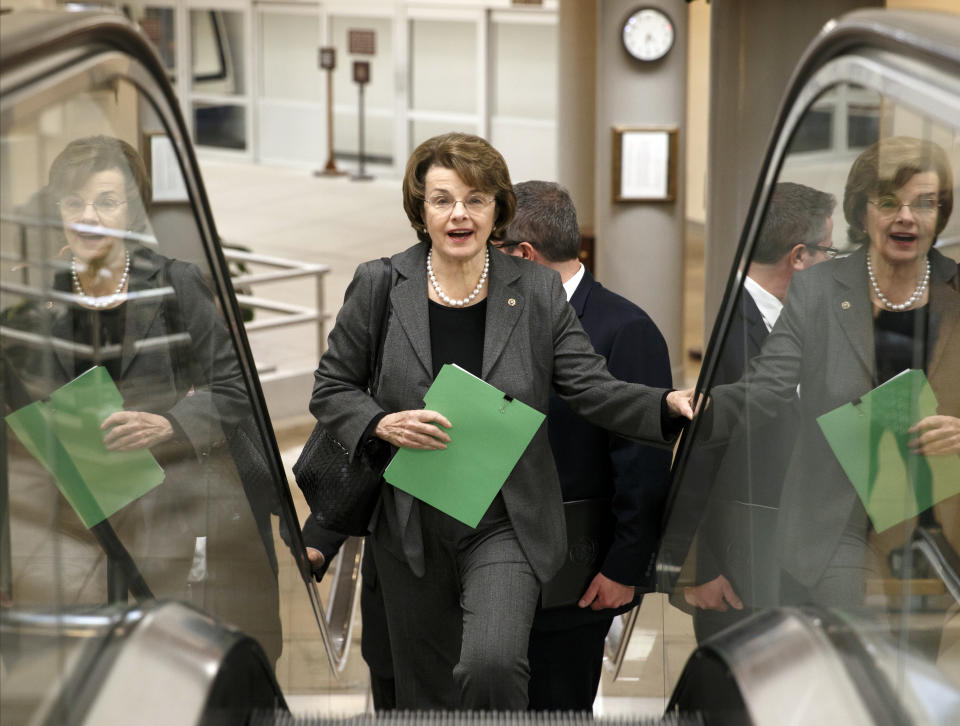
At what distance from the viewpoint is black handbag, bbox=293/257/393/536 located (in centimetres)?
329

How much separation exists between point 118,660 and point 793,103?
5.37ft

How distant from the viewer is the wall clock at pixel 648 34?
933cm

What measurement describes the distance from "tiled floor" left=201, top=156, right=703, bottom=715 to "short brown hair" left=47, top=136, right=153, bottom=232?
1.29 metres

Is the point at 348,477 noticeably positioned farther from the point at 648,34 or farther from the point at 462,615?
the point at 648,34

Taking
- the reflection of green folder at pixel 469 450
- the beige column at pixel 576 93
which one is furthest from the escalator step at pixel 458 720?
the beige column at pixel 576 93

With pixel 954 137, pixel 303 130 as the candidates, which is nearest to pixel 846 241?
pixel 954 137

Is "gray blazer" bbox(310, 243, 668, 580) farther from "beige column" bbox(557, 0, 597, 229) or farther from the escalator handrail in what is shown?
"beige column" bbox(557, 0, 597, 229)

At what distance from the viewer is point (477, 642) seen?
3.04 meters

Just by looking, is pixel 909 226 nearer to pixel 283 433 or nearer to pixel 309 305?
pixel 283 433

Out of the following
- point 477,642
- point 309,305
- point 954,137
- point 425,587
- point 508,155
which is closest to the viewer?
point 954,137

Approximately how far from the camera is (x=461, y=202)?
317 centimetres

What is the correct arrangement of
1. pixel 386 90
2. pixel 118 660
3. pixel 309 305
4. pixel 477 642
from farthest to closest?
pixel 386 90 < pixel 309 305 < pixel 477 642 < pixel 118 660

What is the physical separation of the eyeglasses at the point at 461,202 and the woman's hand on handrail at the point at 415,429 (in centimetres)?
50

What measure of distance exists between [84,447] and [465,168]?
1345 mm
